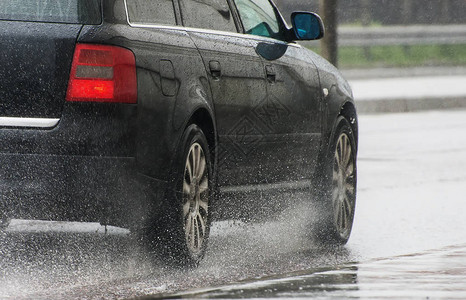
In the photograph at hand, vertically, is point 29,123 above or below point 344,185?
above

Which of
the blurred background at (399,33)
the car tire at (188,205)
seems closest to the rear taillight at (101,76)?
the car tire at (188,205)

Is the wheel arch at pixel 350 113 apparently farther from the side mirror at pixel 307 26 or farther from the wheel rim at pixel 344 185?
the side mirror at pixel 307 26

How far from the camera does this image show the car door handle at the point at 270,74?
7.75 metres

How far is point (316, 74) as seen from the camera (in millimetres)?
8398

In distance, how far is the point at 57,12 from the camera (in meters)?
6.41

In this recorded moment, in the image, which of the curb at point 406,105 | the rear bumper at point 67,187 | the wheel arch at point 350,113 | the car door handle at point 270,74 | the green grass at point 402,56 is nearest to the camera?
the rear bumper at point 67,187

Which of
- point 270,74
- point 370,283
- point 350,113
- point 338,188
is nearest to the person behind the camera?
point 370,283

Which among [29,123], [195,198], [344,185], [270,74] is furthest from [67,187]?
[344,185]

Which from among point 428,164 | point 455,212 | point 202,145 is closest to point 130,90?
point 202,145

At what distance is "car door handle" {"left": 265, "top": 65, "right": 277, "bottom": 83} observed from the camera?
7746mm

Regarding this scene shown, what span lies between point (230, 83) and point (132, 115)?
1.08 meters

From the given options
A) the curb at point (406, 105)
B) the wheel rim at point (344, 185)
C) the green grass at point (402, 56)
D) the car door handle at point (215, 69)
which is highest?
the car door handle at point (215, 69)

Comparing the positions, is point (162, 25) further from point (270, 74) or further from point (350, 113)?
point (350, 113)

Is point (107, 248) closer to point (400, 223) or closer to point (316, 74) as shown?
point (316, 74)
